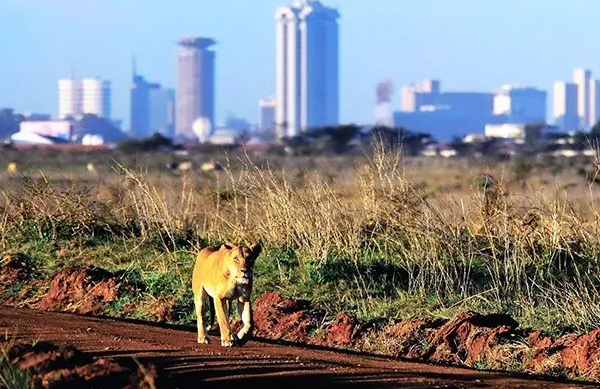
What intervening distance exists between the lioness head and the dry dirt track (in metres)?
0.50

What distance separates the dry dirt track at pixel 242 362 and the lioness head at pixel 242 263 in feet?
1.64

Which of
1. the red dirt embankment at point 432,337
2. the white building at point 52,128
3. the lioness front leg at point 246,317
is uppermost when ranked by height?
the lioness front leg at point 246,317

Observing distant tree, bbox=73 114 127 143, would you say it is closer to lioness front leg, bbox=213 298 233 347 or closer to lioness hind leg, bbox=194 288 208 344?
lioness hind leg, bbox=194 288 208 344

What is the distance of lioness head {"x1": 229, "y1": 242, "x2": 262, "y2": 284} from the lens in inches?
381

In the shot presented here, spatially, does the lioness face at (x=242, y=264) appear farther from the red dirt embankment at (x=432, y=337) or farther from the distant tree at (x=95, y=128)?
the distant tree at (x=95, y=128)

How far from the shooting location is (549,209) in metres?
14.1

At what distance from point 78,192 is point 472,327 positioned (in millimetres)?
6406

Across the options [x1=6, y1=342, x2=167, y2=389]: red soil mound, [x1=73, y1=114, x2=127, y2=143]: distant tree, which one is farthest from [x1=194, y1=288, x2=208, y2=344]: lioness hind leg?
[x1=73, y1=114, x2=127, y2=143]: distant tree

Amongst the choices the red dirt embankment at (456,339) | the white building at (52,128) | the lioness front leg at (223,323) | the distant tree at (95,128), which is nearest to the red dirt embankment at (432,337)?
the red dirt embankment at (456,339)

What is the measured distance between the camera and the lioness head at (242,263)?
381 inches

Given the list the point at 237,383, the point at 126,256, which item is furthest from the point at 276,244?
the point at 237,383

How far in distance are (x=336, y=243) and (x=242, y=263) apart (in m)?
4.45

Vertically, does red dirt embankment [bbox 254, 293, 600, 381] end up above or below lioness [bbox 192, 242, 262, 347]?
below

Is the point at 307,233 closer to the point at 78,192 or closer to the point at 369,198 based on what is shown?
the point at 369,198
